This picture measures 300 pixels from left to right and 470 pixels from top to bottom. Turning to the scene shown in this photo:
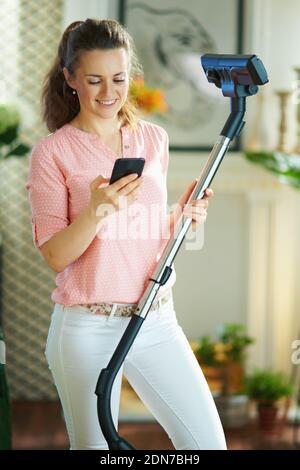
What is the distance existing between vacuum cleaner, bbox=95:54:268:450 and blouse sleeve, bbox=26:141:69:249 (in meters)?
0.21

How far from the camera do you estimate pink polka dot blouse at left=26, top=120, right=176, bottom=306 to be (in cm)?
188

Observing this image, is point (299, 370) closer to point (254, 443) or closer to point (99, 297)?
point (254, 443)

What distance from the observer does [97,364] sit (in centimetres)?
188

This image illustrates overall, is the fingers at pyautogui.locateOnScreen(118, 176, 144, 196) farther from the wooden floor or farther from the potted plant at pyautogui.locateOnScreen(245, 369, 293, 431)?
the potted plant at pyautogui.locateOnScreen(245, 369, 293, 431)

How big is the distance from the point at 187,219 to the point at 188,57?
9.06 ft

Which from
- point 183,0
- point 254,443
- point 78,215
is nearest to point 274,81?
point 183,0

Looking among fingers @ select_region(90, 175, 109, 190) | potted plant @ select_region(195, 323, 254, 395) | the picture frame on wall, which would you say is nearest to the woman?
fingers @ select_region(90, 175, 109, 190)

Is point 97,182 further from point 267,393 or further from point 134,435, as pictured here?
point 267,393

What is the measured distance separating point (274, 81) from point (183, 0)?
0.56 meters

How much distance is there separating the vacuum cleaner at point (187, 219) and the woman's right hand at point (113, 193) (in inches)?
5.1

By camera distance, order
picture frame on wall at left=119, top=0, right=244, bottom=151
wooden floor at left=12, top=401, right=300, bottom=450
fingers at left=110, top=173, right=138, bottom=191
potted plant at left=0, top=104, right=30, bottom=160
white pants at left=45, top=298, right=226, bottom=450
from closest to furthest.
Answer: fingers at left=110, top=173, right=138, bottom=191
white pants at left=45, top=298, right=226, bottom=450
wooden floor at left=12, top=401, right=300, bottom=450
potted plant at left=0, top=104, right=30, bottom=160
picture frame on wall at left=119, top=0, right=244, bottom=151

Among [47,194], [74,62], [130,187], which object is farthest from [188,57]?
[130,187]

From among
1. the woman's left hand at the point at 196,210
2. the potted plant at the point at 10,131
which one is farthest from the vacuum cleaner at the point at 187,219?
the potted plant at the point at 10,131

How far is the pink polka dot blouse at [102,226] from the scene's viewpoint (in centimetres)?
188
